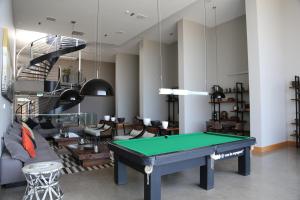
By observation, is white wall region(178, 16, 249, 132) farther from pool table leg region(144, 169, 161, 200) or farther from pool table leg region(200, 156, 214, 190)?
pool table leg region(144, 169, 161, 200)

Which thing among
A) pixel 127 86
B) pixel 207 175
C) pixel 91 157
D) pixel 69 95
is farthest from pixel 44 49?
pixel 207 175

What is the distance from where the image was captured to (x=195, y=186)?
11.8 ft

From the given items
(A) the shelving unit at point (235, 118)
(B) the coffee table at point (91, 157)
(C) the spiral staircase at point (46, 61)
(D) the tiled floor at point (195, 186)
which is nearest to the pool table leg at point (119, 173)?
(D) the tiled floor at point (195, 186)

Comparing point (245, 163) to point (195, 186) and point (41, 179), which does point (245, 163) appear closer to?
point (195, 186)

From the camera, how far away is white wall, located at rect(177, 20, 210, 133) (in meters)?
7.66

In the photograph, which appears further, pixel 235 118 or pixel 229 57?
pixel 229 57

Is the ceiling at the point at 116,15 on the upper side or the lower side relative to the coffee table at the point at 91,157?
upper

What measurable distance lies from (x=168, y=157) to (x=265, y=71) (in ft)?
15.3

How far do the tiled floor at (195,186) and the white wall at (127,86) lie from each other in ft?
26.8

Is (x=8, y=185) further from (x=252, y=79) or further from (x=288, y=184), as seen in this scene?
(x=252, y=79)

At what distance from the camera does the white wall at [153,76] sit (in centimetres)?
1015

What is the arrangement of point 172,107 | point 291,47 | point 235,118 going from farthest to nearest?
point 172,107 < point 235,118 < point 291,47

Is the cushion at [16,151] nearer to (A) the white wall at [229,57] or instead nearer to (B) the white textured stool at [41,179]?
(B) the white textured stool at [41,179]

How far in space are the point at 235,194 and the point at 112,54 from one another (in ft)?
36.9
